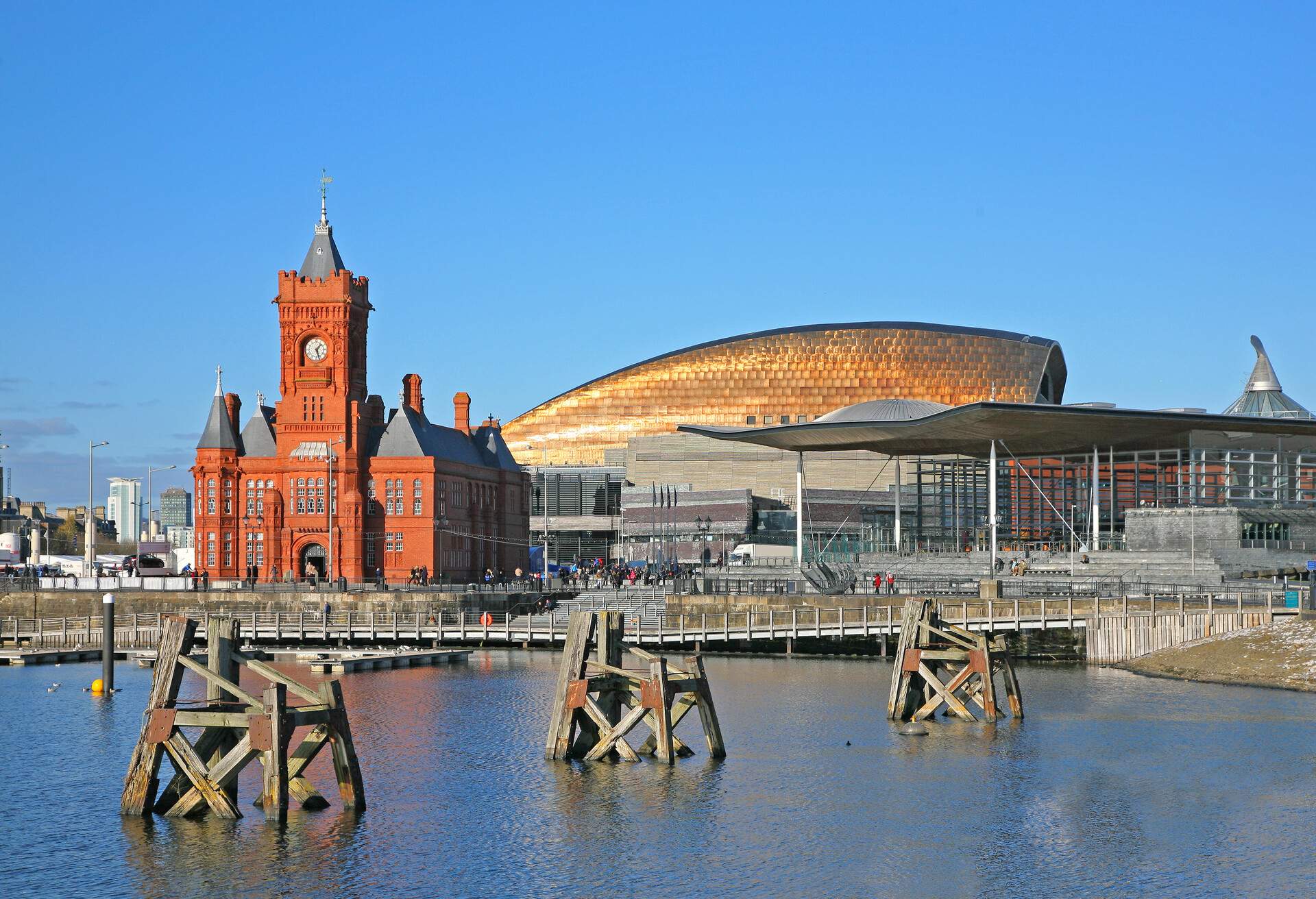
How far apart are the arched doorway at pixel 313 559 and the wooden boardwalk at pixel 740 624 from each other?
48.3 ft

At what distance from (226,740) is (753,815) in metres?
9.38

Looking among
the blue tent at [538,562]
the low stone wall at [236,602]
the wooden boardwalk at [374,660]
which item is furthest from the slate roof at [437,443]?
the wooden boardwalk at [374,660]

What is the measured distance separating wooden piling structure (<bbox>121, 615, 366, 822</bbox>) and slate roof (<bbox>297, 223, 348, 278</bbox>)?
6822cm

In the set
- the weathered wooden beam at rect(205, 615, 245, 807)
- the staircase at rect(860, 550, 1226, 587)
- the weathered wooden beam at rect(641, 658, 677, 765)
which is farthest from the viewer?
the staircase at rect(860, 550, 1226, 587)

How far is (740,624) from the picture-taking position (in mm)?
68312

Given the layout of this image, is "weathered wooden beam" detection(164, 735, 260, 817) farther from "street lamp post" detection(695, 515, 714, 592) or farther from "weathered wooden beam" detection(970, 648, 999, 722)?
"street lamp post" detection(695, 515, 714, 592)

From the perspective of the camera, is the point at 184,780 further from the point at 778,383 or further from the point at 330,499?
the point at 778,383

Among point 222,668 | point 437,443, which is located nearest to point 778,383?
point 437,443

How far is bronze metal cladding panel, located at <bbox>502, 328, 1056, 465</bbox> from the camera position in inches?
5832

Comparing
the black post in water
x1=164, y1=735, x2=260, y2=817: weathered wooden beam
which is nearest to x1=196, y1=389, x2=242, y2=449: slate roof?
the black post in water

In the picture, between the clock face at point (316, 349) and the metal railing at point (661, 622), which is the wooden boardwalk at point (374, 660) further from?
the clock face at point (316, 349)

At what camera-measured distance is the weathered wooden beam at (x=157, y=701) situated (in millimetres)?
27906

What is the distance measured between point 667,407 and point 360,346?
199 ft

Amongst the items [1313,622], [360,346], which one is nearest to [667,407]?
[360,346]
